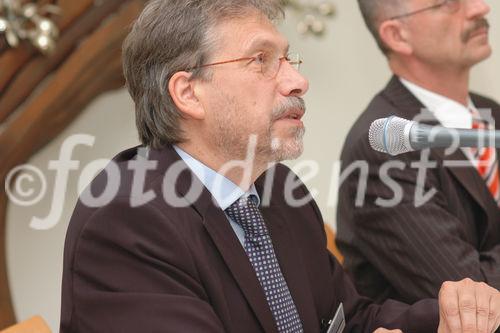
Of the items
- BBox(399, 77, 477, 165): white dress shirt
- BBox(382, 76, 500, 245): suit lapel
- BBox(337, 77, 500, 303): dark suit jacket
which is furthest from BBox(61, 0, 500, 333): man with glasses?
BBox(399, 77, 477, 165): white dress shirt

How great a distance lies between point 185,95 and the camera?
1585mm

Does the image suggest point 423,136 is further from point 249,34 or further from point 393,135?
point 249,34

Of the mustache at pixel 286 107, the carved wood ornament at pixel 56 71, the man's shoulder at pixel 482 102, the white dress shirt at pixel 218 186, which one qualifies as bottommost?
the man's shoulder at pixel 482 102

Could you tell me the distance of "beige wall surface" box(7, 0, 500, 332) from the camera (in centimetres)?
270

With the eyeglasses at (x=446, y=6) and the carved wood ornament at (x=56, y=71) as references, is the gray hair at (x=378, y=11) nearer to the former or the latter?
the eyeglasses at (x=446, y=6)

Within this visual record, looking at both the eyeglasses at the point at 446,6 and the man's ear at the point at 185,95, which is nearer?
the man's ear at the point at 185,95

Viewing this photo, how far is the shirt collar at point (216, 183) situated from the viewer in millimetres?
1562

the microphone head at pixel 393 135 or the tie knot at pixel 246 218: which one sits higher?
the microphone head at pixel 393 135

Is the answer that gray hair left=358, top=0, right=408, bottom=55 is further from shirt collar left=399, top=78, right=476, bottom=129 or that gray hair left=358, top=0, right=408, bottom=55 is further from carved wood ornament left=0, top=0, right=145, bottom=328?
carved wood ornament left=0, top=0, right=145, bottom=328

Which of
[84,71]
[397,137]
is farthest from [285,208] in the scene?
[84,71]

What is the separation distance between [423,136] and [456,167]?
101cm

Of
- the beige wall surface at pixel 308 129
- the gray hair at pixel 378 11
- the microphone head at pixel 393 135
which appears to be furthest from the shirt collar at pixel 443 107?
the microphone head at pixel 393 135

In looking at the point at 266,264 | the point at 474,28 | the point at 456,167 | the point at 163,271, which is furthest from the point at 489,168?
the point at 163,271

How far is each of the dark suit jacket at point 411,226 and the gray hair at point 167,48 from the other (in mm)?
652
